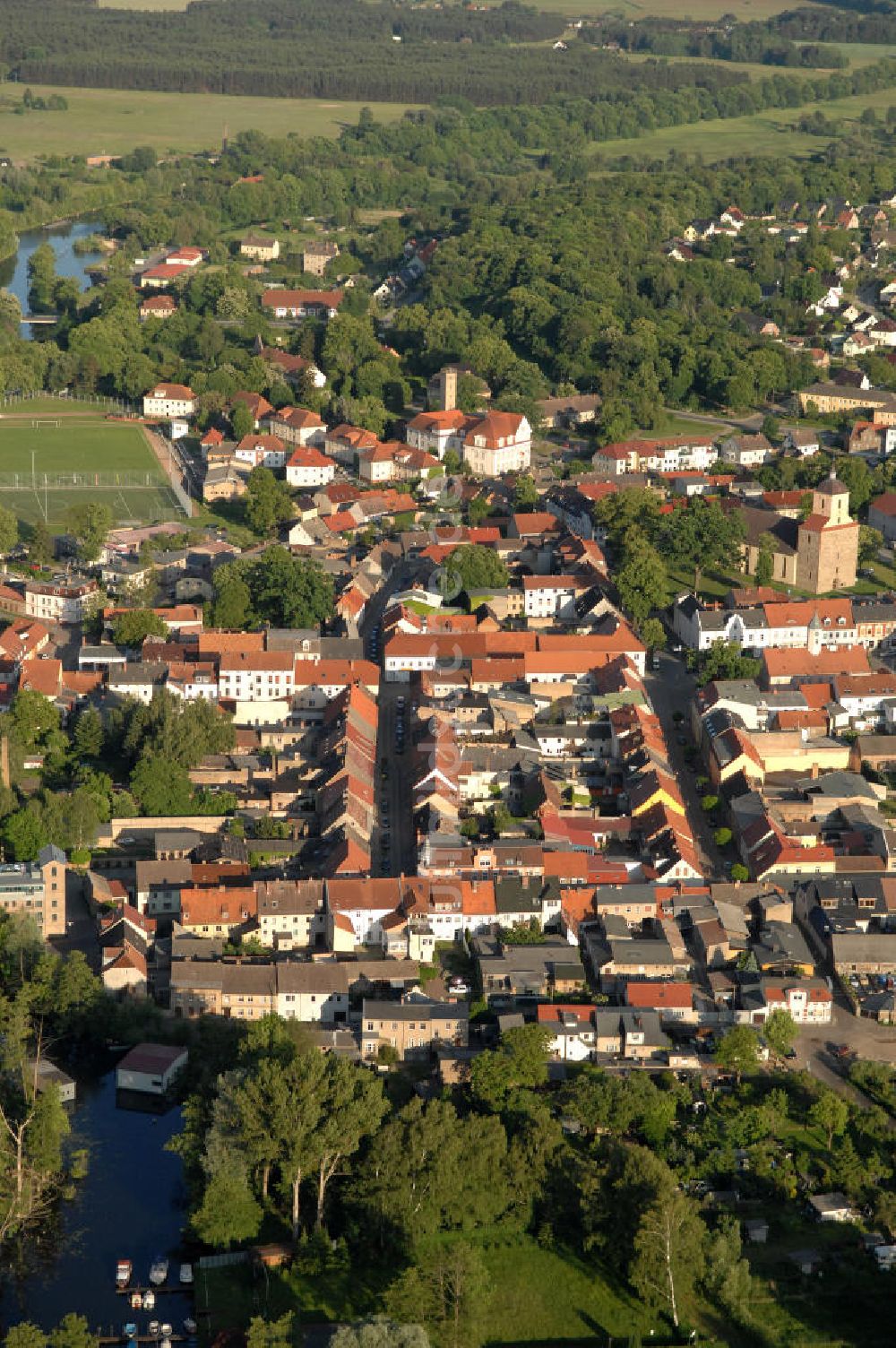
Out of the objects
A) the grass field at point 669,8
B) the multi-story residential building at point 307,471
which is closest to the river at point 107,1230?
the multi-story residential building at point 307,471

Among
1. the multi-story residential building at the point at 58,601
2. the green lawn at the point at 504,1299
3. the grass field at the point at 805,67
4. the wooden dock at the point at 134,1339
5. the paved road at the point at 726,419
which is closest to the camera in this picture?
the wooden dock at the point at 134,1339

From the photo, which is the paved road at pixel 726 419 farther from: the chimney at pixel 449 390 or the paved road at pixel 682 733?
the paved road at pixel 682 733

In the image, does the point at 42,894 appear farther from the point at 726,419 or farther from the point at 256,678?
the point at 726,419

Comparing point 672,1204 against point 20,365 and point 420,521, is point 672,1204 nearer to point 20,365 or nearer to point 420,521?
point 420,521

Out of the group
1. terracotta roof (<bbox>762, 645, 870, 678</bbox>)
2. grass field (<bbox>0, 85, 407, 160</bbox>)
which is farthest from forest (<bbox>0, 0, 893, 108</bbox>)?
terracotta roof (<bbox>762, 645, 870, 678</bbox>)

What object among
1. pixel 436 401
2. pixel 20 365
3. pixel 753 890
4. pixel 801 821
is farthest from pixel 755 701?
pixel 20 365
